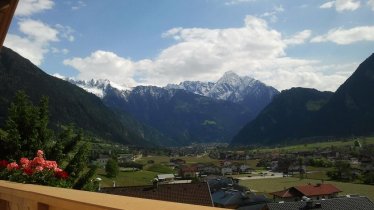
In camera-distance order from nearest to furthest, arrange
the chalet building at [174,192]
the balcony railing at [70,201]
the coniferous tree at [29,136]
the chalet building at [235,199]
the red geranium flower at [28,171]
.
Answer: the balcony railing at [70,201], the red geranium flower at [28,171], the coniferous tree at [29,136], the chalet building at [174,192], the chalet building at [235,199]

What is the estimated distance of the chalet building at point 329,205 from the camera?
4812 centimetres

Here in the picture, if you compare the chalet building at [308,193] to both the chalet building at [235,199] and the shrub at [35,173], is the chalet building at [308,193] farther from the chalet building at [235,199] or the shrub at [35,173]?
the shrub at [35,173]

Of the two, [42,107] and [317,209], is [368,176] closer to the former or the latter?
[317,209]

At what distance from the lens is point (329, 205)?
160ft

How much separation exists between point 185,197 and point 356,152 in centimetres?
15104

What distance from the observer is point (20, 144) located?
48.0 feet

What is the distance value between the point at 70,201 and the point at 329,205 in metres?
49.7

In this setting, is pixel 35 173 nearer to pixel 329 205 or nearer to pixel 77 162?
pixel 77 162

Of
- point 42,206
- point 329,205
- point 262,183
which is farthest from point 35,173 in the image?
point 262,183

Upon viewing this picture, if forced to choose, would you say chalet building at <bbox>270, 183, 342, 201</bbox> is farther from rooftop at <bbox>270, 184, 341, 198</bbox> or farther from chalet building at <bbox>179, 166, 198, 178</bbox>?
chalet building at <bbox>179, 166, 198, 178</bbox>

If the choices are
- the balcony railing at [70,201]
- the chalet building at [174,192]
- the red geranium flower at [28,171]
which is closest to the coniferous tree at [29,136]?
the red geranium flower at [28,171]

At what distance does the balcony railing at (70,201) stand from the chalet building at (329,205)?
46.4 m

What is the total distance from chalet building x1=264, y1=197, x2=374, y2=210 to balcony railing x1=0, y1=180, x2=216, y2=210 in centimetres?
4639

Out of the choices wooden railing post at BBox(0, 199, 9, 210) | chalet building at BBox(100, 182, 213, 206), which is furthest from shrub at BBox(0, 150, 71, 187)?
chalet building at BBox(100, 182, 213, 206)
